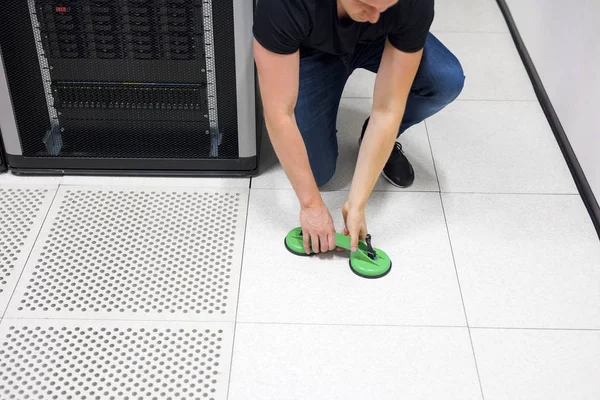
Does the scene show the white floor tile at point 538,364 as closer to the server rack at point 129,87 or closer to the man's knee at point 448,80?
the man's knee at point 448,80

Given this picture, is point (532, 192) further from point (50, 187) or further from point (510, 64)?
point (50, 187)

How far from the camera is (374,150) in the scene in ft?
5.88

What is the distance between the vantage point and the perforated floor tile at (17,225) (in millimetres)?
1873

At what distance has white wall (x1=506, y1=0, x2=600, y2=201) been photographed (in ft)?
7.08

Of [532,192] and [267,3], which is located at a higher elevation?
[267,3]

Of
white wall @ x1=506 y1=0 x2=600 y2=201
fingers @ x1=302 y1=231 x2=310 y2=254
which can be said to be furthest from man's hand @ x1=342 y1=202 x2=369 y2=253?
white wall @ x1=506 y1=0 x2=600 y2=201

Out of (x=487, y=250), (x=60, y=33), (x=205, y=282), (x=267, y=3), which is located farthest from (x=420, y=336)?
(x=60, y=33)

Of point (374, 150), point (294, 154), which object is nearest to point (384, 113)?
point (374, 150)

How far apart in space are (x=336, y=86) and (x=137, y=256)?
0.71m

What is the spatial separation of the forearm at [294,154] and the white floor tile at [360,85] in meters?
0.88

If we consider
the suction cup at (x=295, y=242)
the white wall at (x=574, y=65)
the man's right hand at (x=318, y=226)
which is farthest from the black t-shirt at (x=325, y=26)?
the white wall at (x=574, y=65)

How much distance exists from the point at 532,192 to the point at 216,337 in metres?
1.07

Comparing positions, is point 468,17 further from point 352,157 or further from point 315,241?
point 315,241

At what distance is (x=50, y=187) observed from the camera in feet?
7.08
